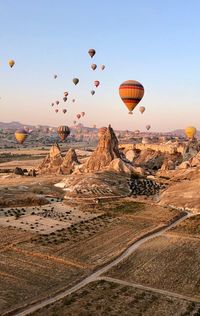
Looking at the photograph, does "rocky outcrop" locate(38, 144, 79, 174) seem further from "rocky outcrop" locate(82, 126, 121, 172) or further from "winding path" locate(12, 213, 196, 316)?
"winding path" locate(12, 213, 196, 316)

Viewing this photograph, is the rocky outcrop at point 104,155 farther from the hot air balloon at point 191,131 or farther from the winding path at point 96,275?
the hot air balloon at point 191,131

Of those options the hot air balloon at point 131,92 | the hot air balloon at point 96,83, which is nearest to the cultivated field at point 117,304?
the hot air balloon at point 131,92

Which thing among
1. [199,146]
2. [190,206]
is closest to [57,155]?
[199,146]

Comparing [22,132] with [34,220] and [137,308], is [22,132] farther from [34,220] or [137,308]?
[137,308]

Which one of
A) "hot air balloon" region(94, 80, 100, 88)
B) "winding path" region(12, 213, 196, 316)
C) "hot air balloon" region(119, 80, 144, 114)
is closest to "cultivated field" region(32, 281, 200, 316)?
"winding path" region(12, 213, 196, 316)

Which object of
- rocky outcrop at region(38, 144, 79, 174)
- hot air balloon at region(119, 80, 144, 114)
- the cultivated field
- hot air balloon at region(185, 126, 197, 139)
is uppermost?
hot air balloon at region(119, 80, 144, 114)

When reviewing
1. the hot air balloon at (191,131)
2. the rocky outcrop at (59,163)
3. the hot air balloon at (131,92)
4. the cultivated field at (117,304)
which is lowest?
the cultivated field at (117,304)

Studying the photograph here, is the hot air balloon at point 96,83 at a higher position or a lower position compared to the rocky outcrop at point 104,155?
higher
